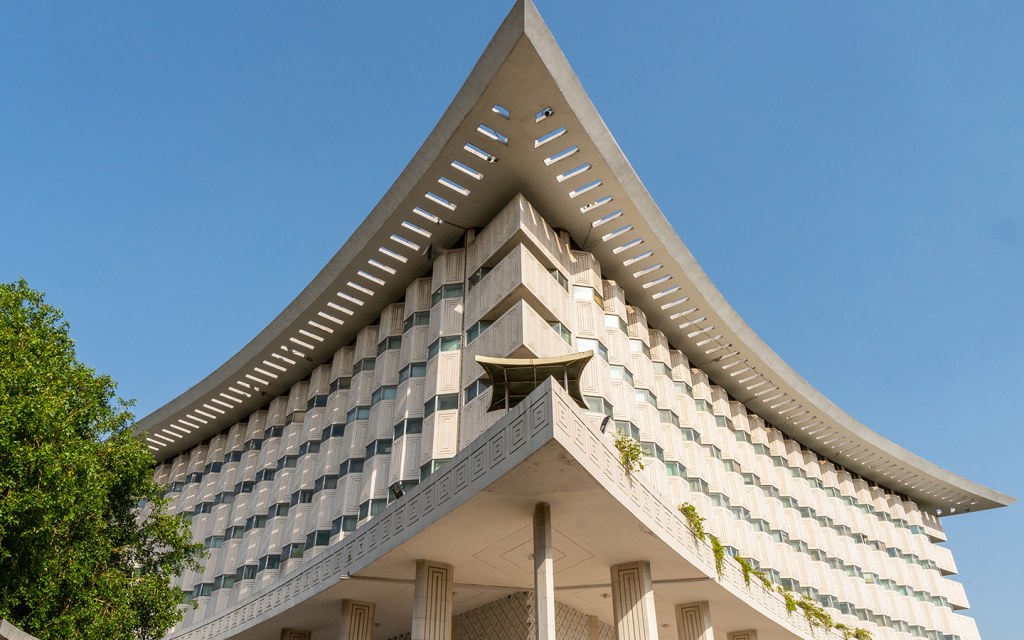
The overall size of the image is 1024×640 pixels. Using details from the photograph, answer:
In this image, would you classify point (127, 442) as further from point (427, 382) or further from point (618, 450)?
point (618, 450)

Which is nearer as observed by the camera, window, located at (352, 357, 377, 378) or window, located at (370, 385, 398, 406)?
window, located at (370, 385, 398, 406)

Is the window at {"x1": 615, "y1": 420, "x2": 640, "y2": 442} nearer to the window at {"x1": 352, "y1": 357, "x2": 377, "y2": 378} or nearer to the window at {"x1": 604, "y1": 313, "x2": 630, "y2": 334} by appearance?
the window at {"x1": 604, "y1": 313, "x2": 630, "y2": 334}

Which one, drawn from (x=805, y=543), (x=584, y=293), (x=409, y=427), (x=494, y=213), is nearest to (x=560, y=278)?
(x=584, y=293)

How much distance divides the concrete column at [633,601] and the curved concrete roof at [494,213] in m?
11.9

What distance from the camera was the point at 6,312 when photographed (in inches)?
752

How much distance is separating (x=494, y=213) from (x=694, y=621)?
46.6 feet

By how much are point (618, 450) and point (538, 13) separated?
12.2 m

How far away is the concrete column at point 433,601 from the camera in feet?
61.4

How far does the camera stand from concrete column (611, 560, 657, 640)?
60.6ft

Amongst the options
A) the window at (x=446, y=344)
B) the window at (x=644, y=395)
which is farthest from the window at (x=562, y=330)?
the window at (x=644, y=395)

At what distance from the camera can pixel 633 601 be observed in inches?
757

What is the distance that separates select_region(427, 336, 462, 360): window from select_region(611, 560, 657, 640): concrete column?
849cm

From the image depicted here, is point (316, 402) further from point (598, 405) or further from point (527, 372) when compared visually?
point (527, 372)

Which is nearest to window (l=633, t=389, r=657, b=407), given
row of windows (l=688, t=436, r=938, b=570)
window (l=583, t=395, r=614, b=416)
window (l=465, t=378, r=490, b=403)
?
window (l=583, t=395, r=614, b=416)
